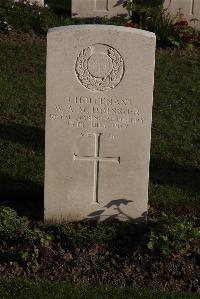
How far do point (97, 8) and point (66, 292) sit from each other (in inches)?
358

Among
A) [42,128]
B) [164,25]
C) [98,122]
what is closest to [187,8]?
[164,25]

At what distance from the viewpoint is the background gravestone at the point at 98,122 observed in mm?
5859

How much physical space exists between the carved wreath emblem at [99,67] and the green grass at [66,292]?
1708 millimetres

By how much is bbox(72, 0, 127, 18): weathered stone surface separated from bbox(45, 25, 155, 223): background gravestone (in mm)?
7877

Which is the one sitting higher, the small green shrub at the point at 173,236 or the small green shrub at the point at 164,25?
the small green shrub at the point at 164,25

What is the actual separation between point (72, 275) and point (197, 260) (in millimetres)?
1108

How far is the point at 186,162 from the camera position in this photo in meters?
8.17

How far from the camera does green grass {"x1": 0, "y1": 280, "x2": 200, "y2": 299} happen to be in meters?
5.42

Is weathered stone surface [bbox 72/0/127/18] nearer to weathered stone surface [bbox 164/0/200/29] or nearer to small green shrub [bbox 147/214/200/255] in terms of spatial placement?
weathered stone surface [bbox 164/0/200/29]

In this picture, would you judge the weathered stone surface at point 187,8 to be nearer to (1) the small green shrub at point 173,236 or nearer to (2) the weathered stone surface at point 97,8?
(2) the weathered stone surface at point 97,8

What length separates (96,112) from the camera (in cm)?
606

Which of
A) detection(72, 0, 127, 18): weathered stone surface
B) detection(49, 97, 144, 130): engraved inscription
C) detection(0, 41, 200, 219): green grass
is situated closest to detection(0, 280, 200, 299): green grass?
detection(0, 41, 200, 219): green grass

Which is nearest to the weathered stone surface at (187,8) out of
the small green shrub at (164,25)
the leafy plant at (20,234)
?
the small green shrub at (164,25)

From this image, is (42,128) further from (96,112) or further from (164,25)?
(164,25)
